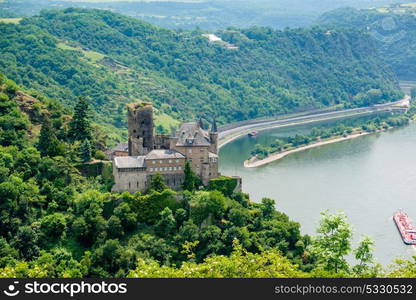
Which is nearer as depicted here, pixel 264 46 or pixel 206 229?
pixel 206 229

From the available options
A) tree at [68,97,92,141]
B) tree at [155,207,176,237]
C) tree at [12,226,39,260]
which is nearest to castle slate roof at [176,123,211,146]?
tree at [155,207,176,237]

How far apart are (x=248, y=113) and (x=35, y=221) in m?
92.2

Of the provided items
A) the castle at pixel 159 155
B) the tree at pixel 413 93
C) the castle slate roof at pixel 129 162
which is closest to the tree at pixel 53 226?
the castle at pixel 159 155

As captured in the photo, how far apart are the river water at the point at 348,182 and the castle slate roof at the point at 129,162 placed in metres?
20.3

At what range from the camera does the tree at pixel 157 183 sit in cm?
5394

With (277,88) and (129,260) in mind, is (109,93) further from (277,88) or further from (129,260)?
(129,260)

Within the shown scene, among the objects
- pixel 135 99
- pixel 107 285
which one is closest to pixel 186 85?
pixel 135 99

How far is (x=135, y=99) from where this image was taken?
124938mm

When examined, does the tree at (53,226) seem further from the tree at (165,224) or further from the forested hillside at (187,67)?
the forested hillside at (187,67)

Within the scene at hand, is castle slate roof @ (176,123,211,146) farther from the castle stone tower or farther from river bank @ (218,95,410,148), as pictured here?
river bank @ (218,95,410,148)

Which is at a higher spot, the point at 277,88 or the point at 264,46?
the point at 264,46

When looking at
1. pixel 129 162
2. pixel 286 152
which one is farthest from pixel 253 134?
pixel 129 162

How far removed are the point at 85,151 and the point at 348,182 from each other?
40.1 m

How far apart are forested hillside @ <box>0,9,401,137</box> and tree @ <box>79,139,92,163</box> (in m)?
52.7
